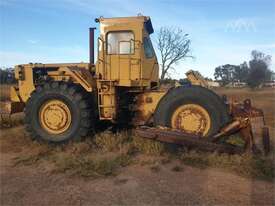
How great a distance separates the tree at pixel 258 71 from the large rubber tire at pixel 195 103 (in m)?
52.6

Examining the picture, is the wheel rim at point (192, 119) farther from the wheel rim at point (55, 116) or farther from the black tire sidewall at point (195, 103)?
the wheel rim at point (55, 116)

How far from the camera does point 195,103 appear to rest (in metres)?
8.80

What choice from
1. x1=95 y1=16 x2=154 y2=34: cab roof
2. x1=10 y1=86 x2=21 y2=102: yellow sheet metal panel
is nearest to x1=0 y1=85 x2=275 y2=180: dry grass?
x1=10 y1=86 x2=21 y2=102: yellow sheet metal panel

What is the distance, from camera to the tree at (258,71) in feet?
198

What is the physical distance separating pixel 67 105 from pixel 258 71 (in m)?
58.1

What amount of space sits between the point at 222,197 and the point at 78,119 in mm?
4393

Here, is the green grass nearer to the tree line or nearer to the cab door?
the cab door

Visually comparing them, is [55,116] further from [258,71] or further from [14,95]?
[258,71]

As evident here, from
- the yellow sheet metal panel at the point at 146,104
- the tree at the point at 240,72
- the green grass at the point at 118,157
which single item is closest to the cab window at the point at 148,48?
the yellow sheet metal panel at the point at 146,104

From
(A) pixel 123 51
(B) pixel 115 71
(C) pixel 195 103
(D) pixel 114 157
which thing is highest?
(A) pixel 123 51

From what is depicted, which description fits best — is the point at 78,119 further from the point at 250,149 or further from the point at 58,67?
the point at 250,149

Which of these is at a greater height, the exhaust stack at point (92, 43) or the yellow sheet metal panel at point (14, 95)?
the exhaust stack at point (92, 43)

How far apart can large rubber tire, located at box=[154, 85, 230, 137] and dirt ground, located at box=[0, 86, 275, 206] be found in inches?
58.2

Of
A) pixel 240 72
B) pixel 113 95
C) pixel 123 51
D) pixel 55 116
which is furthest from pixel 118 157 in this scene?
pixel 240 72
